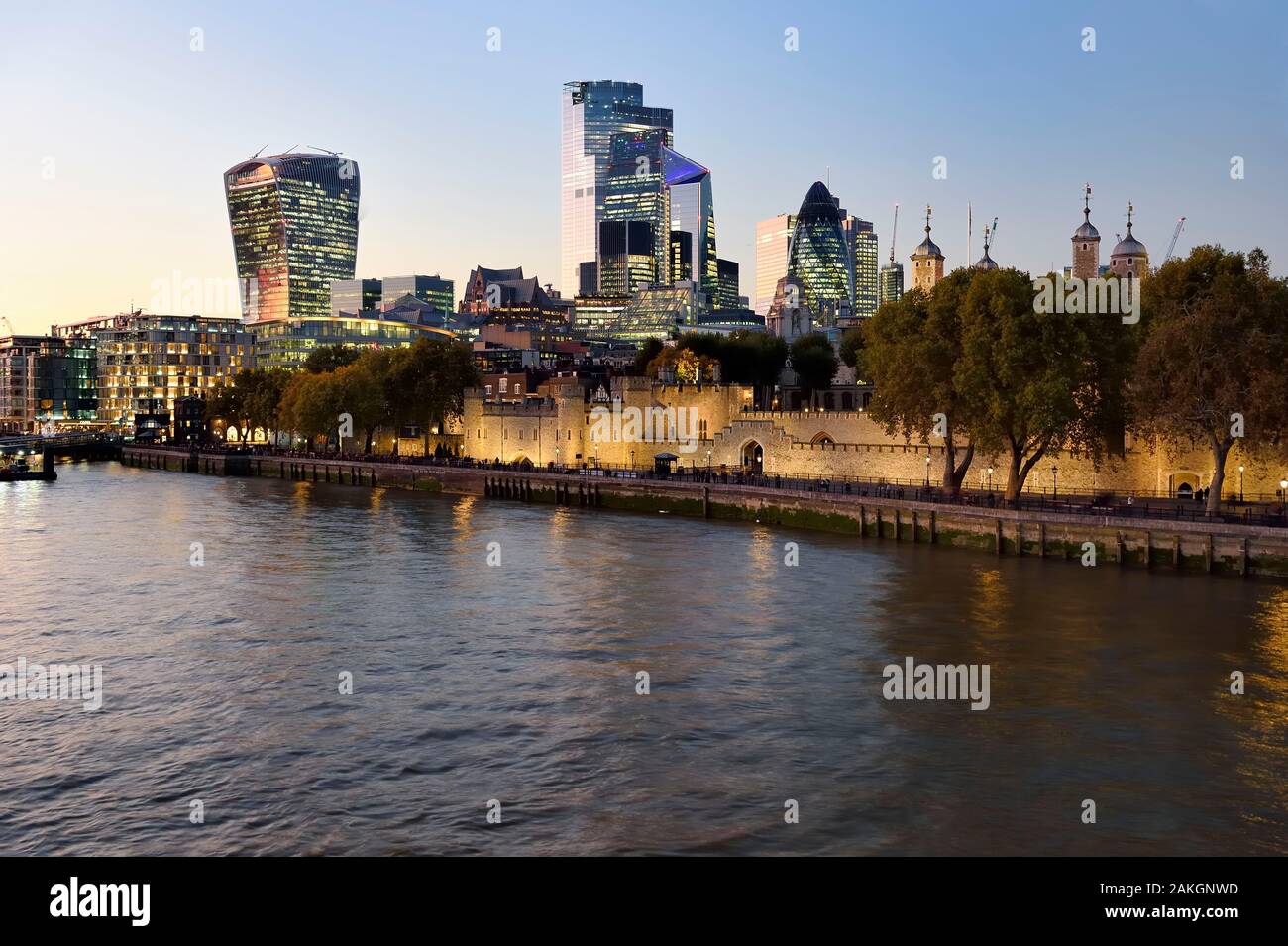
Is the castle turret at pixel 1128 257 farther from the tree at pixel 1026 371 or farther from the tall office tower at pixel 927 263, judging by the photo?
the tree at pixel 1026 371

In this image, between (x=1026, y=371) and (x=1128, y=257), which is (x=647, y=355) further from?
(x=1026, y=371)

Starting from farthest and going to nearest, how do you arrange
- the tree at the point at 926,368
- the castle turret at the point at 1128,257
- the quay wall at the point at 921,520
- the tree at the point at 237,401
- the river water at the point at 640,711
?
the tree at the point at 237,401 → the castle turret at the point at 1128,257 → the tree at the point at 926,368 → the quay wall at the point at 921,520 → the river water at the point at 640,711

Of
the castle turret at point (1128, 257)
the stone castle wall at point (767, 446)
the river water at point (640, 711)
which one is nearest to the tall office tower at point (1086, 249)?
the castle turret at point (1128, 257)

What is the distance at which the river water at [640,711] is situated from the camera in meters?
19.9

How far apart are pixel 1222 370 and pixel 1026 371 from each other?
9755 millimetres

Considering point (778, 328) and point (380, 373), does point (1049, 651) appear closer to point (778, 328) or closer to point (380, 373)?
point (380, 373)

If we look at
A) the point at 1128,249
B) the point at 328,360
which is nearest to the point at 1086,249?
the point at 1128,249

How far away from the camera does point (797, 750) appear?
78.0ft

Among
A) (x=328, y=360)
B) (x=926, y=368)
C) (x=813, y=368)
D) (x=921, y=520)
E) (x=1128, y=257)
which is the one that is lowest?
(x=921, y=520)

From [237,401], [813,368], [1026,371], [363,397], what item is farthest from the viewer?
[237,401]

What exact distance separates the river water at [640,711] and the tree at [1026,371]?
985cm

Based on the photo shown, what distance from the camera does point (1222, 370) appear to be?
4850 centimetres

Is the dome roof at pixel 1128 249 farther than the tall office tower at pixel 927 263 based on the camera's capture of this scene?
No
